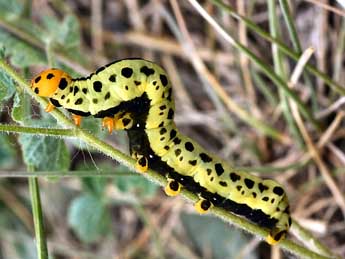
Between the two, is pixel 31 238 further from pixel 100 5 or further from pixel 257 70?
pixel 257 70

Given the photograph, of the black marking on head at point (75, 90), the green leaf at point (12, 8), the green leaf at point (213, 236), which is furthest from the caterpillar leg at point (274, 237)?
the green leaf at point (12, 8)

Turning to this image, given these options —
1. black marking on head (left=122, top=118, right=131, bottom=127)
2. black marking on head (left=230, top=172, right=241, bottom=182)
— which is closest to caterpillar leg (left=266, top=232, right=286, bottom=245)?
black marking on head (left=230, top=172, right=241, bottom=182)

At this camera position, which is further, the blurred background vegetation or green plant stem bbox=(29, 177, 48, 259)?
the blurred background vegetation

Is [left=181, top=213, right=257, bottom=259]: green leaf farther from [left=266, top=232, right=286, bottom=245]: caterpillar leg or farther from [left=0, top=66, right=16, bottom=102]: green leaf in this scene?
[left=0, top=66, right=16, bottom=102]: green leaf

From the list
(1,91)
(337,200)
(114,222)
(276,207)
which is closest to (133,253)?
(114,222)

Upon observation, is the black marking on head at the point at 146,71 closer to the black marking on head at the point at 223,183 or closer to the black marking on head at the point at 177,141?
the black marking on head at the point at 177,141

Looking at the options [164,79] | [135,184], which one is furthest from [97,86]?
[135,184]

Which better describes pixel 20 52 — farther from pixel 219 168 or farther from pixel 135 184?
pixel 219 168
